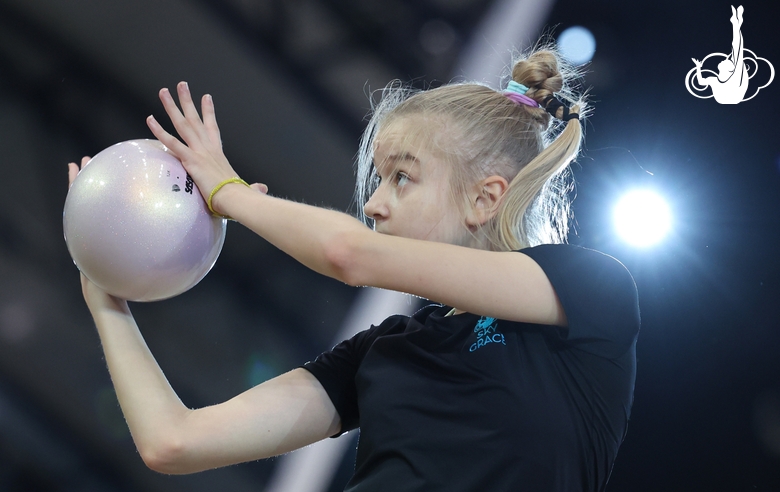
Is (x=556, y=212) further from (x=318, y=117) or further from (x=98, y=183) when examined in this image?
(x=318, y=117)

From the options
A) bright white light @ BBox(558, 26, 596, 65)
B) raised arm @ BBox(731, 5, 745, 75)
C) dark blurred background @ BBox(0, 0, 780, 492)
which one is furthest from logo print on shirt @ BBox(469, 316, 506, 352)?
raised arm @ BBox(731, 5, 745, 75)

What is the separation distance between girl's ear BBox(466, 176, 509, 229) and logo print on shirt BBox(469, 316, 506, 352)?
0.20 m

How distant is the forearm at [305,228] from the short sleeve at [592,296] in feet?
0.91

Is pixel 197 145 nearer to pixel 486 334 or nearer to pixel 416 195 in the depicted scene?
pixel 416 195

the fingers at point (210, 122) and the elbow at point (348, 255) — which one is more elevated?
the fingers at point (210, 122)

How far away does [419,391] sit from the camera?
1.10m

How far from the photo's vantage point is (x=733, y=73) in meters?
2.77

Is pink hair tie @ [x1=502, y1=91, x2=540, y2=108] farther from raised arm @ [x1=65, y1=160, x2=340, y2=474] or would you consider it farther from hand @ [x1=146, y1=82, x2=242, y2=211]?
raised arm @ [x1=65, y1=160, x2=340, y2=474]

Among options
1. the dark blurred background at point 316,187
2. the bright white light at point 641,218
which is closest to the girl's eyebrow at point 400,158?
the dark blurred background at point 316,187

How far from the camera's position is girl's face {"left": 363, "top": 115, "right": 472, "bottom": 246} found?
3.88 feet

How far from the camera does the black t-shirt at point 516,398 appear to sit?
3.25 feet

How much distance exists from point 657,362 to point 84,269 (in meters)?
2.36

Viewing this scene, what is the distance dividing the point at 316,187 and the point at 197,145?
1.72 metres

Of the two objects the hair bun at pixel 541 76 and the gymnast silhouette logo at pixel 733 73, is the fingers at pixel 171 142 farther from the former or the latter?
the gymnast silhouette logo at pixel 733 73
